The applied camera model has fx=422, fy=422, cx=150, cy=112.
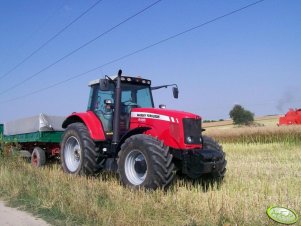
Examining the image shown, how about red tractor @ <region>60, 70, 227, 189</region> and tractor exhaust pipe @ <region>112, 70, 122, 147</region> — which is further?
tractor exhaust pipe @ <region>112, 70, 122, 147</region>

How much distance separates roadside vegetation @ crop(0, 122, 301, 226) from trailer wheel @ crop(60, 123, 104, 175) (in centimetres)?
28

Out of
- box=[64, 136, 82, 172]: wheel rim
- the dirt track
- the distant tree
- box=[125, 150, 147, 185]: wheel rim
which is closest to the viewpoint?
the dirt track

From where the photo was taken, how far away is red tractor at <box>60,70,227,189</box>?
757 cm

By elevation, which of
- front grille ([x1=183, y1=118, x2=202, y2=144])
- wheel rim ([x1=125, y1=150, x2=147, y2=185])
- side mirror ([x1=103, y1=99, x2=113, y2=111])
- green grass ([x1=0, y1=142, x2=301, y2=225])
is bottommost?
green grass ([x1=0, y1=142, x2=301, y2=225])

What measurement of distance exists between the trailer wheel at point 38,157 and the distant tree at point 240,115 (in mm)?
57130

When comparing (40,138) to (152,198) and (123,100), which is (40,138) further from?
(152,198)

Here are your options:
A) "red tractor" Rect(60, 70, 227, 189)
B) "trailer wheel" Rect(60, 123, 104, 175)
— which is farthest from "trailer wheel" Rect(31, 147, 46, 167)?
"trailer wheel" Rect(60, 123, 104, 175)

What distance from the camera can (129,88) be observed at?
31.0 feet

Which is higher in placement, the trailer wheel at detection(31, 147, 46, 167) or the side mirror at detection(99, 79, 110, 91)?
the side mirror at detection(99, 79, 110, 91)

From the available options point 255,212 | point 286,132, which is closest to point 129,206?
point 255,212

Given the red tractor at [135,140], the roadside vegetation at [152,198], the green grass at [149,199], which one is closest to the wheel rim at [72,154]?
the red tractor at [135,140]

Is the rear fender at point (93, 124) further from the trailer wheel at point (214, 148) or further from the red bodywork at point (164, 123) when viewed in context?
the trailer wheel at point (214, 148)

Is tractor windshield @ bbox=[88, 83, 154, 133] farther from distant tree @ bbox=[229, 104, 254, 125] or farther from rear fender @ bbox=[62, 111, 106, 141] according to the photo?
distant tree @ bbox=[229, 104, 254, 125]

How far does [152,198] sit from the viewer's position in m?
6.76
